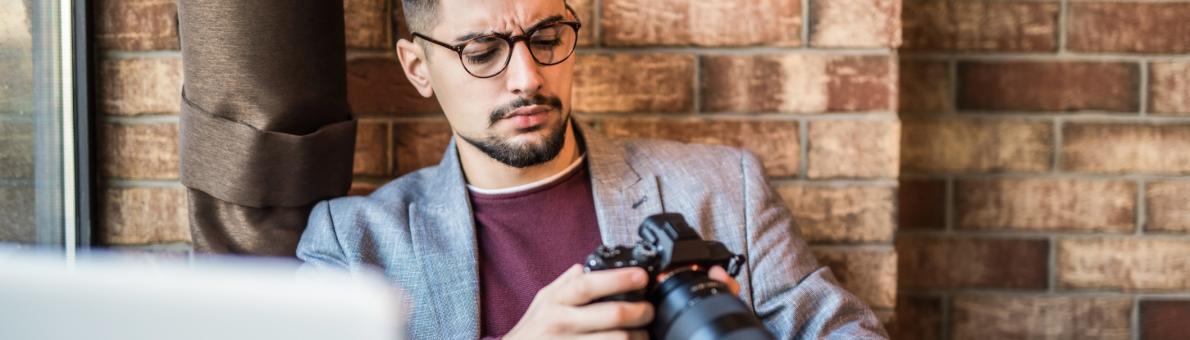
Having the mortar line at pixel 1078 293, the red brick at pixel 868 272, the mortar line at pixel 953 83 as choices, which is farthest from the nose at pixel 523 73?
the mortar line at pixel 1078 293

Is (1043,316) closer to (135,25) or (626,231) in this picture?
(626,231)

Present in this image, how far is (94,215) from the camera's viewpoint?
1.40 meters

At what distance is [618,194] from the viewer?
1.26 meters

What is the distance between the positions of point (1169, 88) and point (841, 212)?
0.60 metres

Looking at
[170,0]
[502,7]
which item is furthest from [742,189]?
[170,0]

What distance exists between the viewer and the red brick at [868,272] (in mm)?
1361

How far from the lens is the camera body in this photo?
2.45 feet

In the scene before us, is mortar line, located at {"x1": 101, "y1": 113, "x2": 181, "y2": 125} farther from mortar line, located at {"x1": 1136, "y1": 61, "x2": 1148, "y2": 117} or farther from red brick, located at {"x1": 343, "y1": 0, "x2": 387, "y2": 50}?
mortar line, located at {"x1": 1136, "y1": 61, "x2": 1148, "y2": 117}

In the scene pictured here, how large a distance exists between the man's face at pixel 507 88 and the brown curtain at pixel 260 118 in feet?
0.48

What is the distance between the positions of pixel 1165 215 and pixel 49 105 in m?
1.67

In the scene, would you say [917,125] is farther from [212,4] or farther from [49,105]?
[49,105]

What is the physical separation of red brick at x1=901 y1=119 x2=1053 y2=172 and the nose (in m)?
0.66

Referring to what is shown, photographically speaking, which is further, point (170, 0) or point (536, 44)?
point (170, 0)

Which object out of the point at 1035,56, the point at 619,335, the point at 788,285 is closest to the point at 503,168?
the point at 788,285
